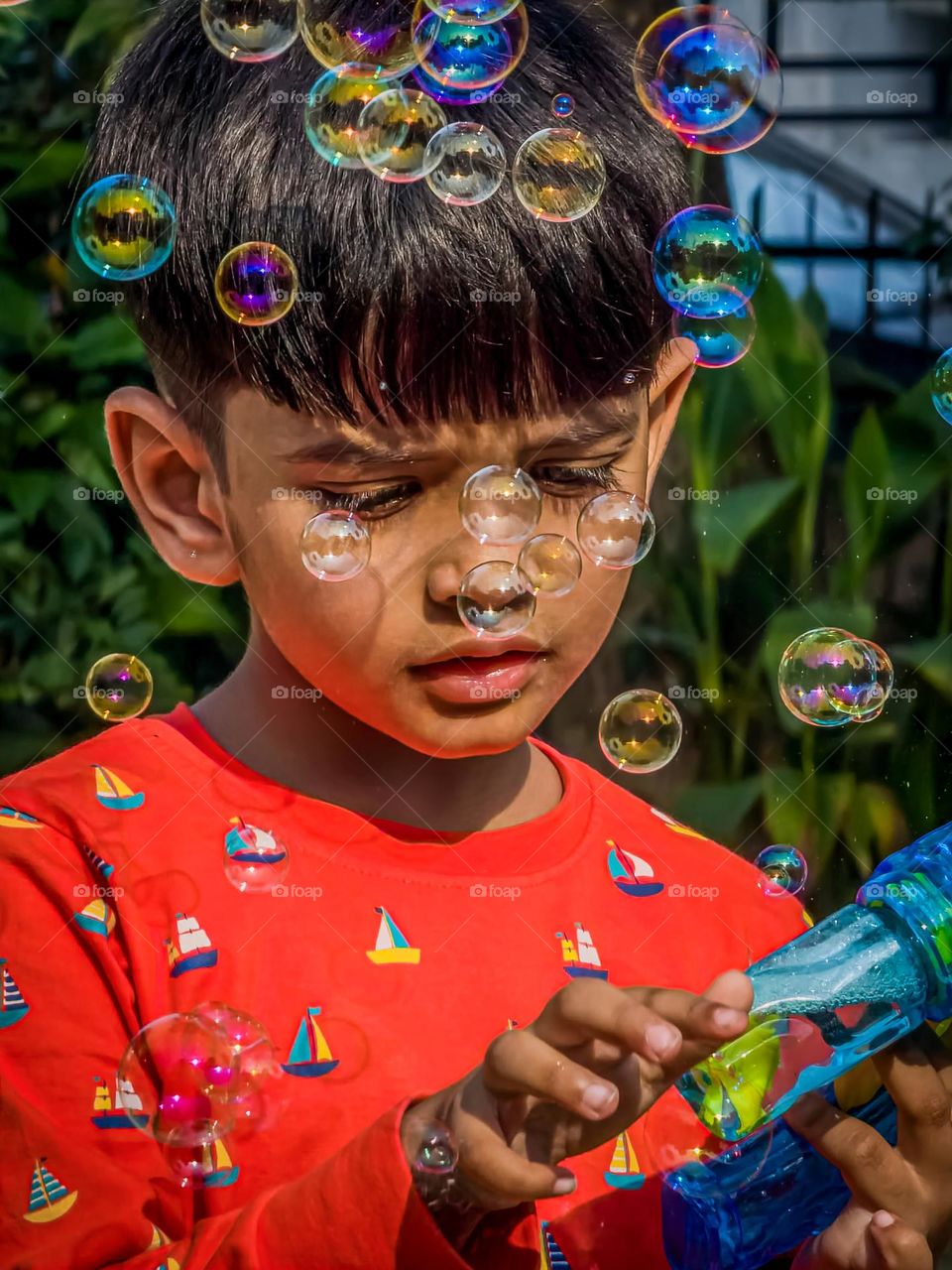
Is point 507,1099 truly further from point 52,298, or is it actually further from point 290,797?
point 52,298

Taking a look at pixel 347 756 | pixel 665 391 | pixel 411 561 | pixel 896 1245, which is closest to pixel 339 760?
pixel 347 756

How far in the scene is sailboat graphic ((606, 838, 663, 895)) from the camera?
4.21ft

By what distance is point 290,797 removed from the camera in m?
1.25

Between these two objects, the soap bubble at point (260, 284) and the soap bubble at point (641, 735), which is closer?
the soap bubble at point (260, 284)

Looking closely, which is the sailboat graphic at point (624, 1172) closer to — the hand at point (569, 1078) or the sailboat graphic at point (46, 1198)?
the hand at point (569, 1078)

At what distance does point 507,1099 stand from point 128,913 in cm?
37

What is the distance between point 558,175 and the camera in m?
1.15

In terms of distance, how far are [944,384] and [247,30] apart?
799 mm

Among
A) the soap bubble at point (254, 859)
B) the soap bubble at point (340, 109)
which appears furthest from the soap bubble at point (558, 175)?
the soap bubble at point (254, 859)

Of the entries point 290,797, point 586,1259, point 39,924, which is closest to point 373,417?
point 290,797

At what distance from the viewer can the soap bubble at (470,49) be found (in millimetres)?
1222

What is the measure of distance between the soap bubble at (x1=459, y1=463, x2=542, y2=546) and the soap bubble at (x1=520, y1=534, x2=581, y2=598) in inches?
2.1

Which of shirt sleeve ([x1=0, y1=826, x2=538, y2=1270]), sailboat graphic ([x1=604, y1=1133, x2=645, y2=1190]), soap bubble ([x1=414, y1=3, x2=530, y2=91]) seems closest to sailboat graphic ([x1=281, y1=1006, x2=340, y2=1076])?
shirt sleeve ([x1=0, y1=826, x2=538, y2=1270])

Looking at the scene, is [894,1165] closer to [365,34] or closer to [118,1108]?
[118,1108]
